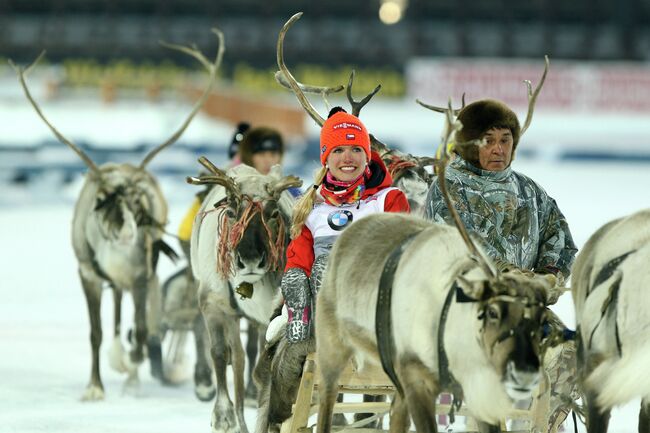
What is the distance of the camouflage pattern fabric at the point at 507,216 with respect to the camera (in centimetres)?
464

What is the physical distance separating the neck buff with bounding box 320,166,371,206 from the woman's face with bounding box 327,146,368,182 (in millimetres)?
19

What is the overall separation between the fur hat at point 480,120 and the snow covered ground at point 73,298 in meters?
2.25

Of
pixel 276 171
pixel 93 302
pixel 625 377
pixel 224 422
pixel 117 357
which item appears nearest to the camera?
pixel 625 377

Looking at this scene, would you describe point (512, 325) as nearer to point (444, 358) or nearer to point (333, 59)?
point (444, 358)

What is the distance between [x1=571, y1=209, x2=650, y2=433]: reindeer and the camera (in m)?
4.10

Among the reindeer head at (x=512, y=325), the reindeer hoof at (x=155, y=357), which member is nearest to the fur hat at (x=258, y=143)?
the reindeer hoof at (x=155, y=357)

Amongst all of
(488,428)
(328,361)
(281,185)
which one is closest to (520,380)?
(488,428)

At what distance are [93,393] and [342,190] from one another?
10.6 ft

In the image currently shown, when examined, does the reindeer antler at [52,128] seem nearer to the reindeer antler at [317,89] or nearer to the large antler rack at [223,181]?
the reindeer antler at [317,89]

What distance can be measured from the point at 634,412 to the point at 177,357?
291 centimetres

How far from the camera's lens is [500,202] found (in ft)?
15.3

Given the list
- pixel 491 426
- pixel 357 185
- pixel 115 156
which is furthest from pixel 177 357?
pixel 115 156

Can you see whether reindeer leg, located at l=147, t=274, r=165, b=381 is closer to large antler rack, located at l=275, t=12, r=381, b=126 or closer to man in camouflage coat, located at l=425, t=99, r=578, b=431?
large antler rack, located at l=275, t=12, r=381, b=126

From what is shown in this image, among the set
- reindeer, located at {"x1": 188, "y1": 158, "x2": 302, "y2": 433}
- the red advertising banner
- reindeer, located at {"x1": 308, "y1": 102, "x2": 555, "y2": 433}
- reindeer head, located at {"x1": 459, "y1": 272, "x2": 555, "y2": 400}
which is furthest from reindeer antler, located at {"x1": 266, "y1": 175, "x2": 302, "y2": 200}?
the red advertising banner
